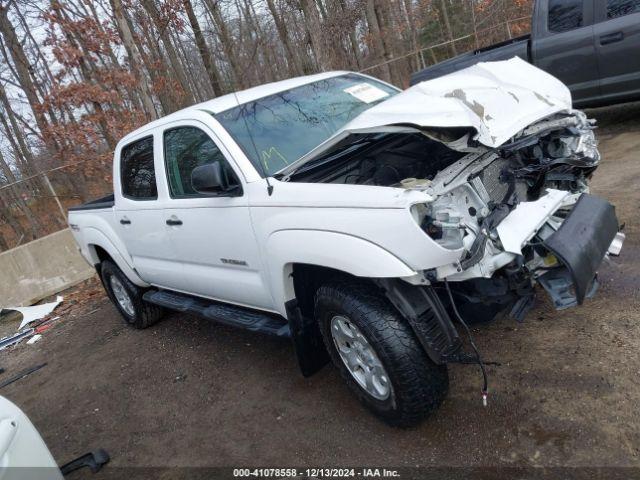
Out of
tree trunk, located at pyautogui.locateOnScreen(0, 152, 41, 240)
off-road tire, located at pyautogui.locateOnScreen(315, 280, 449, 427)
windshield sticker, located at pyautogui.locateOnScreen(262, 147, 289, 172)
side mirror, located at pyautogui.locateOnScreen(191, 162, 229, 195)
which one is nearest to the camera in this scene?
off-road tire, located at pyautogui.locateOnScreen(315, 280, 449, 427)

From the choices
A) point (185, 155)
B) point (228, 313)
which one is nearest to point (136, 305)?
point (228, 313)

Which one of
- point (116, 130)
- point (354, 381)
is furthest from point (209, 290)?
point (116, 130)

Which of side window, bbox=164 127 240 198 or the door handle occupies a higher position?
side window, bbox=164 127 240 198

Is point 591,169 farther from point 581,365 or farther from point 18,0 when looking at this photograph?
point 18,0

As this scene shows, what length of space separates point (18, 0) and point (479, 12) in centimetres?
1637

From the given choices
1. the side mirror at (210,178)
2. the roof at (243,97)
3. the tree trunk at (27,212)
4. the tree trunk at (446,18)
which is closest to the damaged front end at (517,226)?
the side mirror at (210,178)

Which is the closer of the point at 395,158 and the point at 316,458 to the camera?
the point at 316,458

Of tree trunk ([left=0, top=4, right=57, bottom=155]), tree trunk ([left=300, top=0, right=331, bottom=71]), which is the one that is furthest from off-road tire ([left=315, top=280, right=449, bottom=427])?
tree trunk ([left=0, top=4, right=57, bottom=155])

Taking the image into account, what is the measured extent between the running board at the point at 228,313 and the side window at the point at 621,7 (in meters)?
5.68

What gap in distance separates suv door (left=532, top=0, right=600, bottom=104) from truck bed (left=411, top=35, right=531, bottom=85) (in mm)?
189

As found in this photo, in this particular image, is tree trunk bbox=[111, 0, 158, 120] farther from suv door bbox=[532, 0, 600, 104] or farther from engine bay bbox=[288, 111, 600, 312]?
engine bay bbox=[288, 111, 600, 312]

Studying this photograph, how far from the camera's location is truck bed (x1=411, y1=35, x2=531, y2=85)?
699 cm

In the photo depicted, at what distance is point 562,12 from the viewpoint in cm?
662

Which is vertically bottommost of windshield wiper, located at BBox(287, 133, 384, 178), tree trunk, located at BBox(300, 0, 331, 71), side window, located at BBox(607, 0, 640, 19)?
windshield wiper, located at BBox(287, 133, 384, 178)
